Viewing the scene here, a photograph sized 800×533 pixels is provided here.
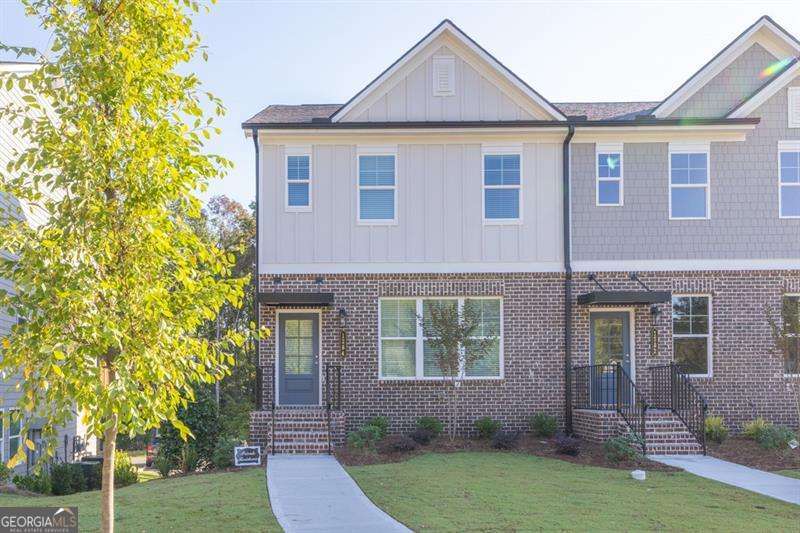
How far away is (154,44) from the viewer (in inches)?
264

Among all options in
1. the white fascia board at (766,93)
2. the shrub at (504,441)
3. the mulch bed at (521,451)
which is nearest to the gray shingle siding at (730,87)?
the white fascia board at (766,93)

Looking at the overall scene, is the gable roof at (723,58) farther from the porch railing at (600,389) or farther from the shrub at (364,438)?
the shrub at (364,438)

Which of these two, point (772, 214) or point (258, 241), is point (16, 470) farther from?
point (772, 214)

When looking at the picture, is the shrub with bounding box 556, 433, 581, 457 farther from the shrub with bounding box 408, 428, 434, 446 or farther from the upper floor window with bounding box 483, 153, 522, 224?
the upper floor window with bounding box 483, 153, 522, 224

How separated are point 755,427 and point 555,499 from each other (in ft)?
25.1

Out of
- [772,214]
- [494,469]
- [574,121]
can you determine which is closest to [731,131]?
[772,214]

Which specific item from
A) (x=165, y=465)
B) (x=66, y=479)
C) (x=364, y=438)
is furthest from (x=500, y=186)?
(x=66, y=479)

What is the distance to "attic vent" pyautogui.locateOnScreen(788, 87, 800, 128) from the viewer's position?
1702 cm

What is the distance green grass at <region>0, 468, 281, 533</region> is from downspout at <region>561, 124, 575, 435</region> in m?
6.80

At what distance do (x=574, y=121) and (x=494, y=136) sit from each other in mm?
1640

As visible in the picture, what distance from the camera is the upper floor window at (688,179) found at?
16891 mm

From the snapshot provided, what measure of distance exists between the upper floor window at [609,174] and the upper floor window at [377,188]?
4250 millimetres

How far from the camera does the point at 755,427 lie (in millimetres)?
15852

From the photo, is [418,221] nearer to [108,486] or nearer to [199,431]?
[199,431]
